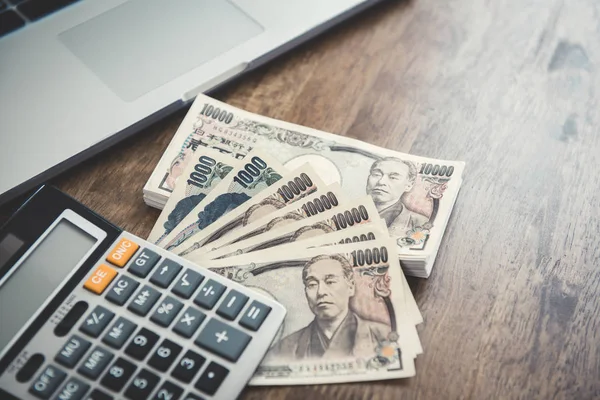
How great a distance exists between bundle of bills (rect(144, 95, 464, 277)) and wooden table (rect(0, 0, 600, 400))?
0.08ft

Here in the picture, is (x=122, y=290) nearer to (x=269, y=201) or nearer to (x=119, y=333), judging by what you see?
(x=119, y=333)

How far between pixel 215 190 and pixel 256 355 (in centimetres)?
19

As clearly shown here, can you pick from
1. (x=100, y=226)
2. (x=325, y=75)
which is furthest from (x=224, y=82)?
(x=100, y=226)

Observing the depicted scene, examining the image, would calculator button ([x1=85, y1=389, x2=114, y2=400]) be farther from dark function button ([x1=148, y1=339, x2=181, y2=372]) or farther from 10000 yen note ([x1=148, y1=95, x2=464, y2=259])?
10000 yen note ([x1=148, y1=95, x2=464, y2=259])

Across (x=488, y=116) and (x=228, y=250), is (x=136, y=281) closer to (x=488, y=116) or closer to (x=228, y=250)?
(x=228, y=250)

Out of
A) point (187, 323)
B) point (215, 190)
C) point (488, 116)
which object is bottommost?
point (187, 323)

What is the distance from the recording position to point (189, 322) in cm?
54

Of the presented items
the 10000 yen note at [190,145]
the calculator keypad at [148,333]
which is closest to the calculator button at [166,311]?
the calculator keypad at [148,333]

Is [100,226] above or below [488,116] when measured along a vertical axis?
below

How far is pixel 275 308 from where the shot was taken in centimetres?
55

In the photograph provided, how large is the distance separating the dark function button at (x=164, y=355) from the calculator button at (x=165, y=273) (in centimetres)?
5

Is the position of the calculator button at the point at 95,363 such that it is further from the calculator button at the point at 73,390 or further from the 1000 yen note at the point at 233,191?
the 1000 yen note at the point at 233,191

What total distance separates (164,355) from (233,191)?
7.7 inches

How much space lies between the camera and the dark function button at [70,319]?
535 mm
